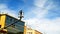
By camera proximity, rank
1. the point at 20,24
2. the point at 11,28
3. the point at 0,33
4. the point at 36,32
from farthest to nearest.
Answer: the point at 36,32 → the point at 20,24 → the point at 11,28 → the point at 0,33

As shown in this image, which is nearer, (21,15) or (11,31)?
(21,15)

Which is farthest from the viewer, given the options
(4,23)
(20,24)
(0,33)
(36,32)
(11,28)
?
(36,32)

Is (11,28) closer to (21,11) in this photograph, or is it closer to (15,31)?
(15,31)

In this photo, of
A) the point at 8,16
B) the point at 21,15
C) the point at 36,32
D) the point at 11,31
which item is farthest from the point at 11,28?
the point at 21,15

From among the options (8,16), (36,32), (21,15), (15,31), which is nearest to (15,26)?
(15,31)

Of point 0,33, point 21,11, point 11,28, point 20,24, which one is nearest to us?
point 21,11

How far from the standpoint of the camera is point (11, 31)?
5978 centimetres

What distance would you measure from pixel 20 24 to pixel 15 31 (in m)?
4.39

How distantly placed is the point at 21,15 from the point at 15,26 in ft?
149

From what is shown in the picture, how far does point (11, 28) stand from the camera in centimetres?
5966

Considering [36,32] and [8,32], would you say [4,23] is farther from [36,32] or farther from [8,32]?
[36,32]

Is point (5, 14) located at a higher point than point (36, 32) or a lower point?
Result: higher

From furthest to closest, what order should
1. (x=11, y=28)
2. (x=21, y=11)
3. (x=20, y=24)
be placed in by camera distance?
(x=20, y=24) → (x=11, y=28) → (x=21, y=11)

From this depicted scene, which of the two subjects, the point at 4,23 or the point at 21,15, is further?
the point at 4,23
